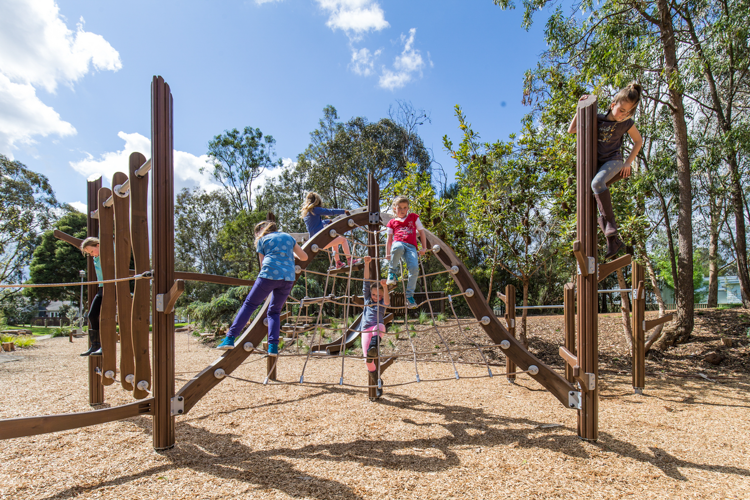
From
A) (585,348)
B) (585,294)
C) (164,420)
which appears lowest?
(164,420)

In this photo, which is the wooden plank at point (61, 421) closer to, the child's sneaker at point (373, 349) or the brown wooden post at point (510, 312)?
the child's sneaker at point (373, 349)

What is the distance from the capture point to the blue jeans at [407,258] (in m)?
4.25

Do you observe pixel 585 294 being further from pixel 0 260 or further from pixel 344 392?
pixel 0 260

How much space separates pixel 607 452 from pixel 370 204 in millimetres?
3216

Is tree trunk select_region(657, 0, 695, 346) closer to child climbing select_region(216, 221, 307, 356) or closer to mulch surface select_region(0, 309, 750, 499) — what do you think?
mulch surface select_region(0, 309, 750, 499)

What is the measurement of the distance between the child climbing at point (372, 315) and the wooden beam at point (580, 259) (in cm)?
184

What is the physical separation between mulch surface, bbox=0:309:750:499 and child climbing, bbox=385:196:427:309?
2.92 feet

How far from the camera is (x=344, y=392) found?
211 inches

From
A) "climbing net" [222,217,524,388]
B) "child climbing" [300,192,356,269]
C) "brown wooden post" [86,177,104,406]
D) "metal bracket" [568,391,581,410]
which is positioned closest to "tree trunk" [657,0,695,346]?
"climbing net" [222,217,524,388]

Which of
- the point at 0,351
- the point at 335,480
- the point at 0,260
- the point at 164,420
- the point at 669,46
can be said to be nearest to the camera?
the point at 335,480

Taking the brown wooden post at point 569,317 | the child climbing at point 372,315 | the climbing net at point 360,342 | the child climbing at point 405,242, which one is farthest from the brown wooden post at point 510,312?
the child climbing at point 372,315

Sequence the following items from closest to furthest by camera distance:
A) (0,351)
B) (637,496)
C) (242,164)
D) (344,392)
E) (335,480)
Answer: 1. (637,496)
2. (335,480)
3. (344,392)
4. (0,351)
5. (242,164)

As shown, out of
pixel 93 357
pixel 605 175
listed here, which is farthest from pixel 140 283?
pixel 605 175

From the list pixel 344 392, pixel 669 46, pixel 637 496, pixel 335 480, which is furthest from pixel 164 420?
pixel 669 46
